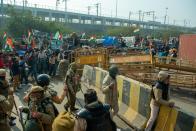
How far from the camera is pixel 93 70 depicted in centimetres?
1573

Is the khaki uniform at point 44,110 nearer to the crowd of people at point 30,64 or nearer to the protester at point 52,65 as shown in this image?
the crowd of people at point 30,64

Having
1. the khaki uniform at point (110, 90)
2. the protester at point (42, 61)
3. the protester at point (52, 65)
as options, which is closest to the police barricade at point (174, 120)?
the khaki uniform at point (110, 90)

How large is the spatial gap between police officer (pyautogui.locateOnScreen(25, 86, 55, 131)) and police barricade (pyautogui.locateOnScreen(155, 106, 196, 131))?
9.26 ft

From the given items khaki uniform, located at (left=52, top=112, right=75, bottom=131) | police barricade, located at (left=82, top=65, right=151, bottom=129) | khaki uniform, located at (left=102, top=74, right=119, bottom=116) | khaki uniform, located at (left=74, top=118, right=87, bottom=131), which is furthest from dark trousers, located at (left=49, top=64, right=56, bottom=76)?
khaki uniform, located at (left=52, top=112, right=75, bottom=131)

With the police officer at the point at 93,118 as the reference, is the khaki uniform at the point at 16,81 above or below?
below

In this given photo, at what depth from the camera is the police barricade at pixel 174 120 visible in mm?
7000

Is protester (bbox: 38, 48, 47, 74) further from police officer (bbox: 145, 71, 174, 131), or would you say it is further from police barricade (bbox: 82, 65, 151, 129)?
police officer (bbox: 145, 71, 174, 131)

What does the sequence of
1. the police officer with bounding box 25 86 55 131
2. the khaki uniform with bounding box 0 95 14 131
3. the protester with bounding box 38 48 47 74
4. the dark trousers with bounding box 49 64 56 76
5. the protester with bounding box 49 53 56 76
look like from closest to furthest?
1. the police officer with bounding box 25 86 55 131
2. the khaki uniform with bounding box 0 95 14 131
3. the protester with bounding box 38 48 47 74
4. the protester with bounding box 49 53 56 76
5. the dark trousers with bounding box 49 64 56 76

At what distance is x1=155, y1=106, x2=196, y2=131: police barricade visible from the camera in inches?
276

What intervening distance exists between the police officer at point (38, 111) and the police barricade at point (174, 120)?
9.26 ft

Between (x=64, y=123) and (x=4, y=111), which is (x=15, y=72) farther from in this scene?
(x=64, y=123)

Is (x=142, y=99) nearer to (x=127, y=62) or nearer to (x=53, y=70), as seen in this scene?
(x=127, y=62)

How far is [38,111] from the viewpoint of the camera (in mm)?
5379

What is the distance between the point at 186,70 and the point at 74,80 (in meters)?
8.28
